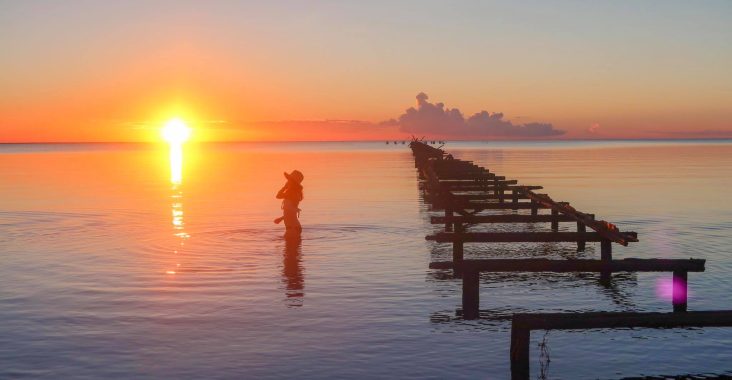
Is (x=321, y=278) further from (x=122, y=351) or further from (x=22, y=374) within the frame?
(x=22, y=374)

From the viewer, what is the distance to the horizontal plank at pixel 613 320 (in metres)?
9.11

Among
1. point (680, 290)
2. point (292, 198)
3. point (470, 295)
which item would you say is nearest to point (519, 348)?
point (470, 295)

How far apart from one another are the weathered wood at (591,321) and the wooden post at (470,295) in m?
3.70

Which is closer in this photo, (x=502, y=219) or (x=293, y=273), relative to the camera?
(x=293, y=273)

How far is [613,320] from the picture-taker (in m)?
9.13

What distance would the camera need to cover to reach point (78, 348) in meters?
11.5

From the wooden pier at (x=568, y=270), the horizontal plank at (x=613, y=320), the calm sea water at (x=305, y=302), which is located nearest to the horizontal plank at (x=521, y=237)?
the wooden pier at (x=568, y=270)

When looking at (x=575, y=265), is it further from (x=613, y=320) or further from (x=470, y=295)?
(x=613, y=320)

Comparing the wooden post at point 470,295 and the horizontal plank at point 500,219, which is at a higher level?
the horizontal plank at point 500,219

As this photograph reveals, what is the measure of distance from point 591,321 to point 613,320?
11.2 inches

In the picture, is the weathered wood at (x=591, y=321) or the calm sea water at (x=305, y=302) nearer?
the weathered wood at (x=591, y=321)

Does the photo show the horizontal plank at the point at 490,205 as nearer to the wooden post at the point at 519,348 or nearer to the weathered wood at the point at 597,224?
the weathered wood at the point at 597,224

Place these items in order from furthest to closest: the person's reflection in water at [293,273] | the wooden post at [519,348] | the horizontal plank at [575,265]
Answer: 1. the person's reflection in water at [293,273]
2. the horizontal plank at [575,265]
3. the wooden post at [519,348]

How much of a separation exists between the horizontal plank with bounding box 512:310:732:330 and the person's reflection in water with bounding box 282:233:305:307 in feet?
19.9
